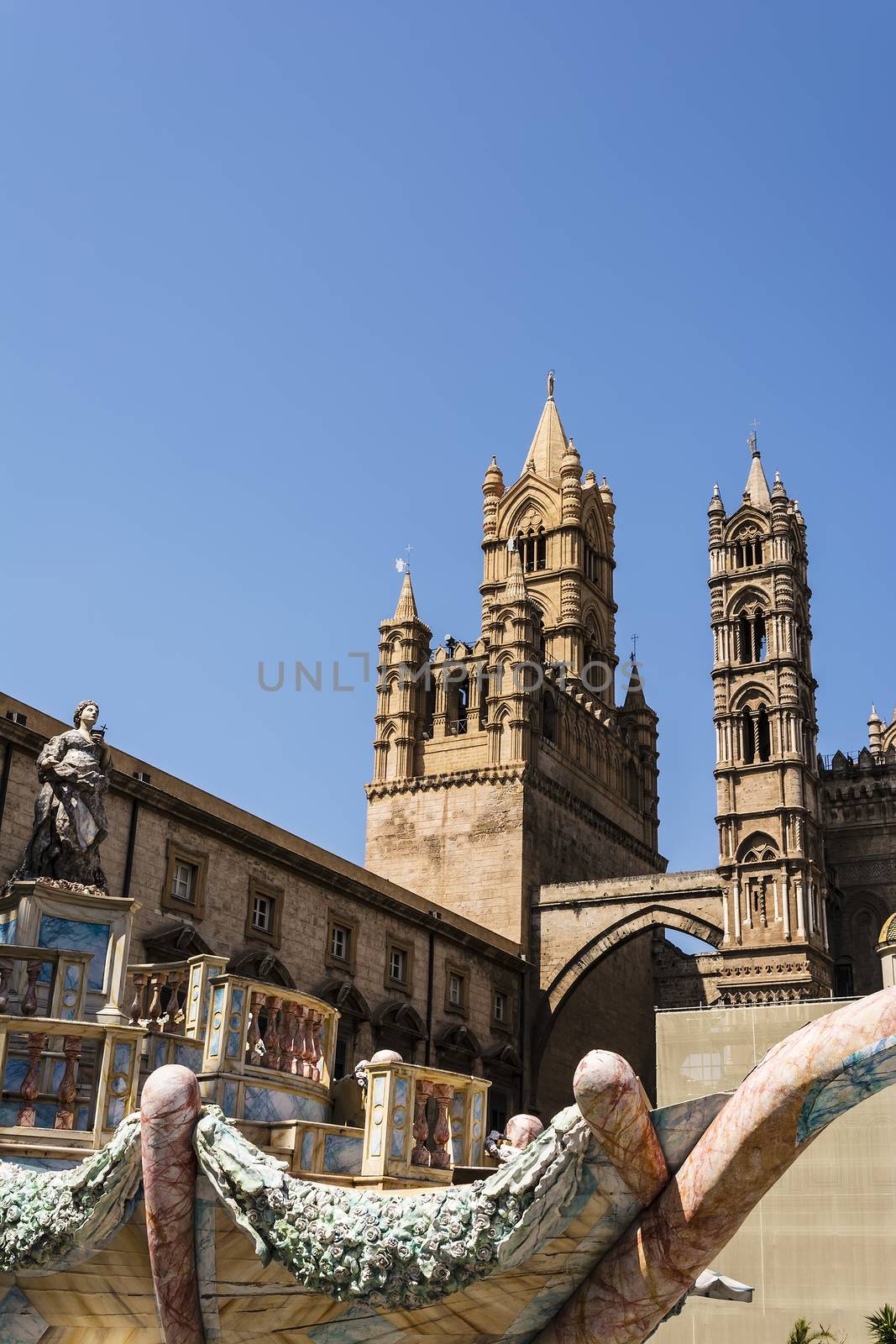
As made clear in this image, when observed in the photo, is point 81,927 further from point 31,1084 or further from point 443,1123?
point 443,1123

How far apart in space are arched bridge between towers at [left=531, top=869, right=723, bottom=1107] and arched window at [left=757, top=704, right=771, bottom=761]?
4068 millimetres

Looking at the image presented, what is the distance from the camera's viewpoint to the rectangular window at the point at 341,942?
34.1 m

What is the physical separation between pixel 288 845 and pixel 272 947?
2722 mm

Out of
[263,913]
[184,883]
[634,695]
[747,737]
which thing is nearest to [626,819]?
[634,695]

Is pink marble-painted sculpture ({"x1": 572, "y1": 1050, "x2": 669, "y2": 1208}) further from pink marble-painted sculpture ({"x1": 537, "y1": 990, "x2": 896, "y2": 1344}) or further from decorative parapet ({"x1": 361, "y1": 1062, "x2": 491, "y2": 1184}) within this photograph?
decorative parapet ({"x1": 361, "y1": 1062, "x2": 491, "y2": 1184})

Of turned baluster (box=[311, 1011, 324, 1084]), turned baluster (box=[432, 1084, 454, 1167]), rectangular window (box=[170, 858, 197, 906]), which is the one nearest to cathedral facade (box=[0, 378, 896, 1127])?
rectangular window (box=[170, 858, 197, 906])

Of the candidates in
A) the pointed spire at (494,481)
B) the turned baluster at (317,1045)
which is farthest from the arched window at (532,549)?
the turned baluster at (317,1045)

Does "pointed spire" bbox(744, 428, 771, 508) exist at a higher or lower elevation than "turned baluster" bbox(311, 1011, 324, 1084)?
higher

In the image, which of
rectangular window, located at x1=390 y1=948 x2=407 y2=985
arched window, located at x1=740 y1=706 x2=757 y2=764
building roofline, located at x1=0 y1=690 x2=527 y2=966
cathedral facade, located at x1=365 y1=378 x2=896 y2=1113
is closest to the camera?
building roofline, located at x1=0 y1=690 x2=527 y2=966

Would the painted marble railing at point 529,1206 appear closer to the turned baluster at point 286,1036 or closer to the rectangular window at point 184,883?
the turned baluster at point 286,1036

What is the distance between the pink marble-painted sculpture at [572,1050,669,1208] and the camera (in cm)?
657

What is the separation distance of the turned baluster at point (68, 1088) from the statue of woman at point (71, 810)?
9.34 feet

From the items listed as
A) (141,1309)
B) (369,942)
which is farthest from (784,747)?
(141,1309)

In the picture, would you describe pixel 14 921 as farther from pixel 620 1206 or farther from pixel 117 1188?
pixel 620 1206
